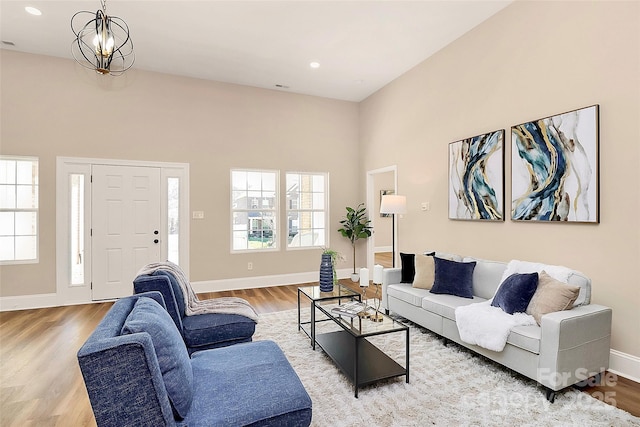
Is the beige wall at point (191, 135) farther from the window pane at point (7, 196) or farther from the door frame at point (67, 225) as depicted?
the window pane at point (7, 196)

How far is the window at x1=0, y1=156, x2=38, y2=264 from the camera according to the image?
14.7ft

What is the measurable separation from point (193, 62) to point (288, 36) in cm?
168

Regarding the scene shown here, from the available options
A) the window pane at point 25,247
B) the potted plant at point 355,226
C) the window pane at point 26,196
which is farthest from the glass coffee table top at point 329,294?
the window pane at point 26,196

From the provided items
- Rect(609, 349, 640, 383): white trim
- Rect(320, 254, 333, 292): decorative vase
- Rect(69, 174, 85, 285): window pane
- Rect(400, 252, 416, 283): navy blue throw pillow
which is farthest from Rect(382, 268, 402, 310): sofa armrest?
Rect(69, 174, 85, 285): window pane

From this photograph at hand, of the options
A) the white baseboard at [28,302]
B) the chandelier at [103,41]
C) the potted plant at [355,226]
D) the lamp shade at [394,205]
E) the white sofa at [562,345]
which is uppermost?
the chandelier at [103,41]

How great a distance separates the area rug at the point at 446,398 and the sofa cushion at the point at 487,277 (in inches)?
26.5

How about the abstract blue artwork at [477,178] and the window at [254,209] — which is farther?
the window at [254,209]

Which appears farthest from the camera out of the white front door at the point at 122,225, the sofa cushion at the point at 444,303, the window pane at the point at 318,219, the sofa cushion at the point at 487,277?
the window pane at the point at 318,219

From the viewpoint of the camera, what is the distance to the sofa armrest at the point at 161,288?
Answer: 237 cm

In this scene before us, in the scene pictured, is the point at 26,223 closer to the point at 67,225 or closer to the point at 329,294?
the point at 67,225

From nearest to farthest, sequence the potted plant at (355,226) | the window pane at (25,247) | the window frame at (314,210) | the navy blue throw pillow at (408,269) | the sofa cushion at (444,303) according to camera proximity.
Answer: the sofa cushion at (444,303) < the navy blue throw pillow at (408,269) < the window pane at (25,247) < the window frame at (314,210) < the potted plant at (355,226)

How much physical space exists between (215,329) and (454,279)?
2419mm

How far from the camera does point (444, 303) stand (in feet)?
10.1

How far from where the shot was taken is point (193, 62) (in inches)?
189
